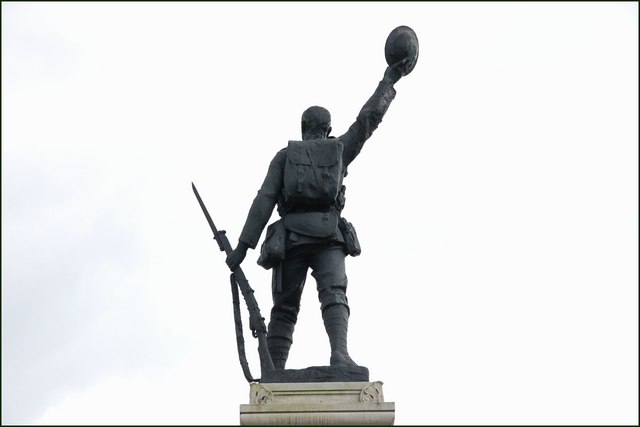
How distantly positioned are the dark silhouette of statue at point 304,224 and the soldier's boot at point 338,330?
58 millimetres

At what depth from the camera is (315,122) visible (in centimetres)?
1238

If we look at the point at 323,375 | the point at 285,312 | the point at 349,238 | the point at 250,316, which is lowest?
the point at 323,375

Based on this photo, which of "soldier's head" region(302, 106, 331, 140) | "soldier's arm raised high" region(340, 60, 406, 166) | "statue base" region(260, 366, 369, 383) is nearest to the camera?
"statue base" region(260, 366, 369, 383)

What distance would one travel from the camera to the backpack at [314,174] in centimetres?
1188

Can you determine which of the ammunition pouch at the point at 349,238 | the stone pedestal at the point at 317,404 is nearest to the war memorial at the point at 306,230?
the ammunition pouch at the point at 349,238

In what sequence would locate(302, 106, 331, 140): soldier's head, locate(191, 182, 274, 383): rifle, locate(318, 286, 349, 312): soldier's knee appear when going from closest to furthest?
locate(191, 182, 274, 383): rifle
locate(318, 286, 349, 312): soldier's knee
locate(302, 106, 331, 140): soldier's head

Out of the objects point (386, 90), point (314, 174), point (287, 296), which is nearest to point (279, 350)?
point (287, 296)

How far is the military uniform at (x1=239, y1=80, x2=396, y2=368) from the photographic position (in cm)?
1184

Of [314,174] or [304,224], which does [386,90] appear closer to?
[314,174]

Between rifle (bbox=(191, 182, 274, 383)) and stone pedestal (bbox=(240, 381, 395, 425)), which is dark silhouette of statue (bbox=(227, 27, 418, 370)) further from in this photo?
stone pedestal (bbox=(240, 381, 395, 425))

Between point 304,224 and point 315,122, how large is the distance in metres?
1.12

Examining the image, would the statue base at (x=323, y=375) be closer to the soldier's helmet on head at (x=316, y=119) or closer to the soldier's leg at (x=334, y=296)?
the soldier's leg at (x=334, y=296)

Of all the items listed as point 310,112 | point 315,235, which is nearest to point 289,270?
point 315,235

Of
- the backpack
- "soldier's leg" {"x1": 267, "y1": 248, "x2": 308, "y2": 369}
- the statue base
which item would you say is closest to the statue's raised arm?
the backpack
